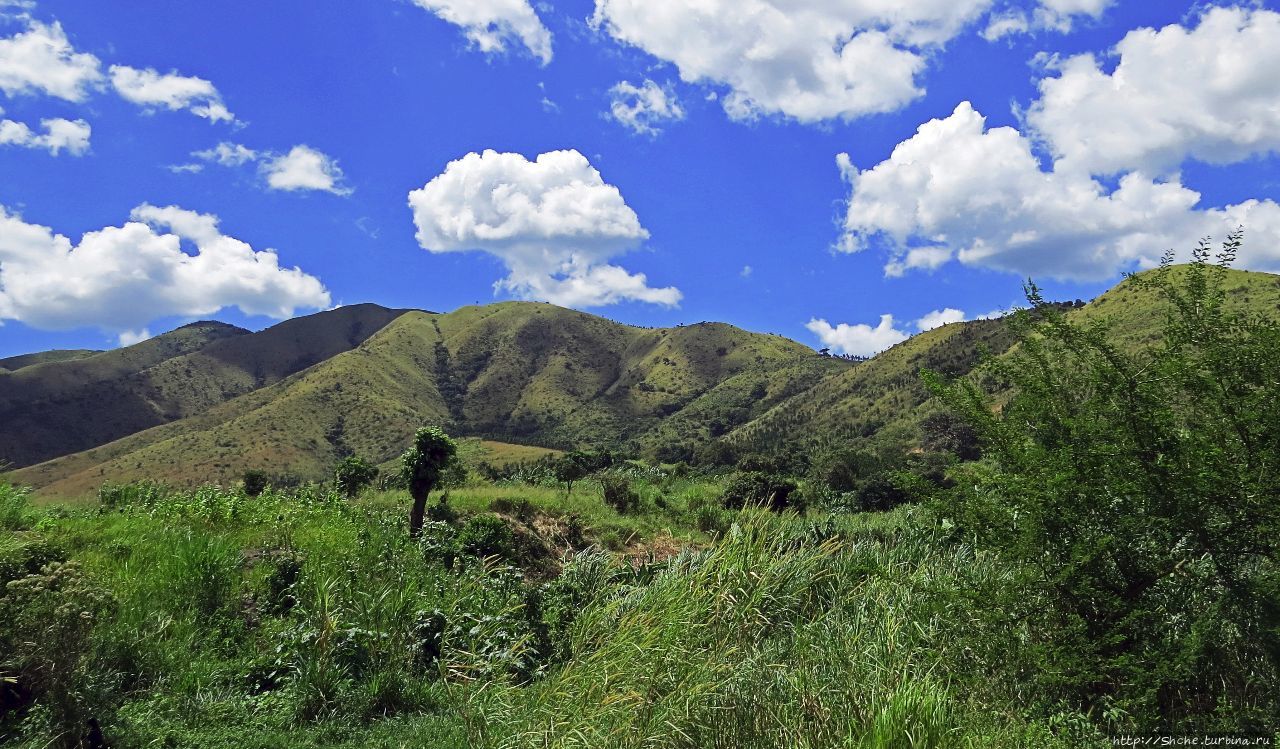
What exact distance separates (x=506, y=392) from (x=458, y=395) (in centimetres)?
1068

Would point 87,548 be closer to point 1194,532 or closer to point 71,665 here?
point 71,665

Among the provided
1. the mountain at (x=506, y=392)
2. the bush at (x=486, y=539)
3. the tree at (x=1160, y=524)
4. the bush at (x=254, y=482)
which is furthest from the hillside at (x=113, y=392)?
the tree at (x=1160, y=524)

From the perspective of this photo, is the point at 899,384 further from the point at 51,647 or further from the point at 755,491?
the point at 51,647

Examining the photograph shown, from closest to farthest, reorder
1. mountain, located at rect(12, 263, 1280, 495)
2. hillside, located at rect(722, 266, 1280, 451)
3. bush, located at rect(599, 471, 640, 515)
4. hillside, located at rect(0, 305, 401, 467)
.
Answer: bush, located at rect(599, 471, 640, 515) → hillside, located at rect(722, 266, 1280, 451) → mountain, located at rect(12, 263, 1280, 495) → hillside, located at rect(0, 305, 401, 467)

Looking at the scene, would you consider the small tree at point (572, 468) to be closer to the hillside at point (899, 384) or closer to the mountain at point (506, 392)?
the hillside at point (899, 384)

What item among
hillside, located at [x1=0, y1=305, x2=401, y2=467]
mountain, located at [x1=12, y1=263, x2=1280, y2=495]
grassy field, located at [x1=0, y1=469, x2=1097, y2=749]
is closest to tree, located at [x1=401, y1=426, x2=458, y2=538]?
grassy field, located at [x1=0, y1=469, x2=1097, y2=749]

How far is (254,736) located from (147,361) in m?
227

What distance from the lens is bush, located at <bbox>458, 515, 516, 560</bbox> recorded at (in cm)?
1089

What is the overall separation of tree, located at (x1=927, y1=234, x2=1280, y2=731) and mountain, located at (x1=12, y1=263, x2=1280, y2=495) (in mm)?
43754

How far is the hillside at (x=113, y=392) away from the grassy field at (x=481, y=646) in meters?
140

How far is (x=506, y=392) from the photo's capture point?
501 ft

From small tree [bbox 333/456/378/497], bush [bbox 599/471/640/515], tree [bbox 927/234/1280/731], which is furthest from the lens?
bush [bbox 599/471/640/515]

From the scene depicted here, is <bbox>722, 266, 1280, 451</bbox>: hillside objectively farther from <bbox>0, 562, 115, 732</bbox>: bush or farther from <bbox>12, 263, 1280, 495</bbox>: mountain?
<bbox>0, 562, 115, 732</bbox>: bush

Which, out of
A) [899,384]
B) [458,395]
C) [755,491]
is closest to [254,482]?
[755,491]
